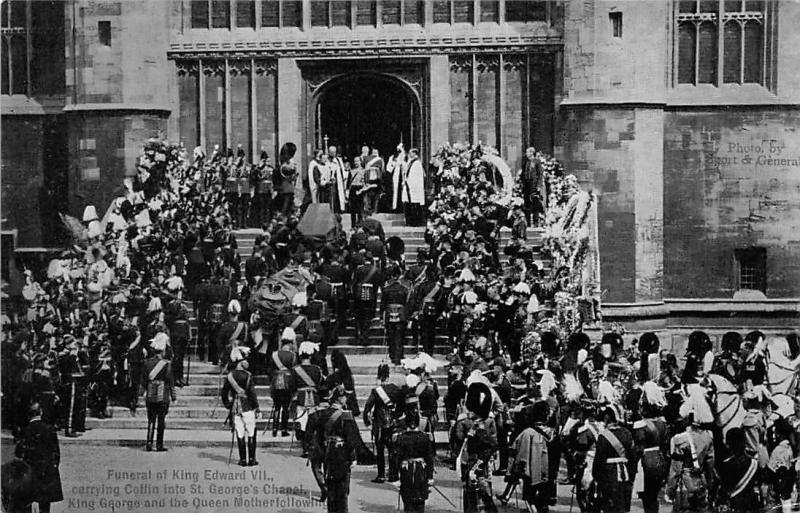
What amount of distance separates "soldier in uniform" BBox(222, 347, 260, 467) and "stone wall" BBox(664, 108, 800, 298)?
14833 millimetres

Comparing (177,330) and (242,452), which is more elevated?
(177,330)

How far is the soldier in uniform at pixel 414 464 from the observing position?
56.2ft

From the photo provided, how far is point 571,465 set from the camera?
19.1 meters

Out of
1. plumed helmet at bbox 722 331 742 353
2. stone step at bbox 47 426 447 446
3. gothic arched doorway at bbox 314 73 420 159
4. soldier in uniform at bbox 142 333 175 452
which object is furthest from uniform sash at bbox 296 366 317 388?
gothic arched doorway at bbox 314 73 420 159

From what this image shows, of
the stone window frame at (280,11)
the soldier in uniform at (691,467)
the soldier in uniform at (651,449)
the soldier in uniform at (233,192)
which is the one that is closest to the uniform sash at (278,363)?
the soldier in uniform at (651,449)

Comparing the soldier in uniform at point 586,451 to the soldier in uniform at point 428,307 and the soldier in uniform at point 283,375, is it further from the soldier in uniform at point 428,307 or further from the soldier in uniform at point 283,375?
the soldier in uniform at point 428,307

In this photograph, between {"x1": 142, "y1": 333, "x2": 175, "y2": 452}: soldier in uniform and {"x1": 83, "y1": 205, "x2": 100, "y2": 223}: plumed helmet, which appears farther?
{"x1": 83, "y1": 205, "x2": 100, "y2": 223}: plumed helmet

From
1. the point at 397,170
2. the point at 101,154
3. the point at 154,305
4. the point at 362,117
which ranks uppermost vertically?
the point at 362,117

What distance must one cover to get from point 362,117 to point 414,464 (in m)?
17.7

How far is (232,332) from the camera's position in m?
23.1

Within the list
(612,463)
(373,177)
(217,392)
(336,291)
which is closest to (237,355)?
(217,392)

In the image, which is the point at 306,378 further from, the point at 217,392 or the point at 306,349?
the point at 217,392

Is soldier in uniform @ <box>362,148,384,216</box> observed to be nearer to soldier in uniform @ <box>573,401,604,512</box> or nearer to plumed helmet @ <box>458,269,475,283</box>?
plumed helmet @ <box>458,269,475,283</box>

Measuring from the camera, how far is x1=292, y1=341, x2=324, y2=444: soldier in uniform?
2016cm
